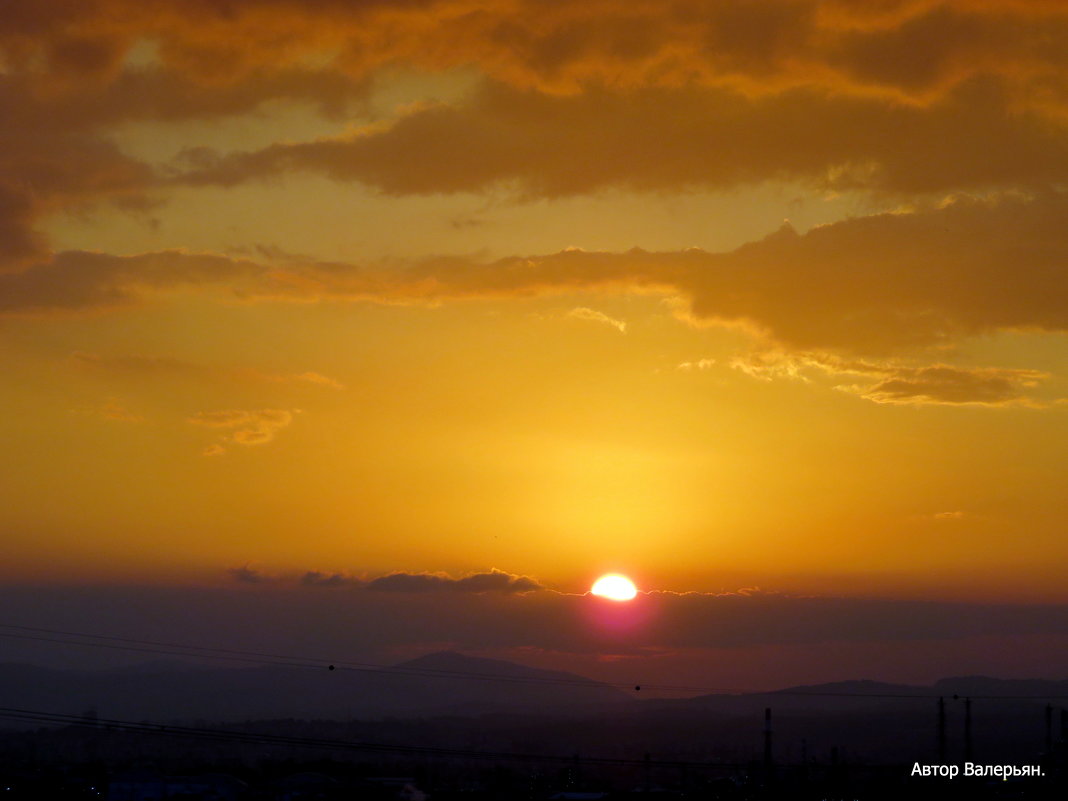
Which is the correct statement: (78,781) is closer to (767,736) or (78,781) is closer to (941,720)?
(767,736)

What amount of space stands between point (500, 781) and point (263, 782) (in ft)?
125

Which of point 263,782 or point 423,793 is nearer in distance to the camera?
point 423,793

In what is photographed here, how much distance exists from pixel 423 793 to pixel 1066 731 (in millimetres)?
78710

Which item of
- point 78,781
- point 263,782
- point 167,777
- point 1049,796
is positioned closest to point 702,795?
point 1049,796

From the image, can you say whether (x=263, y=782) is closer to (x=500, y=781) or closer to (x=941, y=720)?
(x=500, y=781)

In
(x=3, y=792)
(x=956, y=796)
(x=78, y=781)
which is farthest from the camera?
(x=78, y=781)

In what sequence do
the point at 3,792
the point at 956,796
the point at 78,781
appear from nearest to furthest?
the point at 3,792
the point at 956,796
the point at 78,781

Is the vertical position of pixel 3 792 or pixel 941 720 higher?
pixel 941 720

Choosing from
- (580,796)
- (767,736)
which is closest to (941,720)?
(767,736)

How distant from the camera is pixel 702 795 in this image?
454ft

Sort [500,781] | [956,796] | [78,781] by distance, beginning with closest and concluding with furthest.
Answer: [956,796]
[78,781]
[500,781]

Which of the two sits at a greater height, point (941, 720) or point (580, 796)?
point (941, 720)

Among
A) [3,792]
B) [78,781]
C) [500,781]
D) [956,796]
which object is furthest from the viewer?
[500,781]

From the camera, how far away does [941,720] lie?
→ 136250 mm
